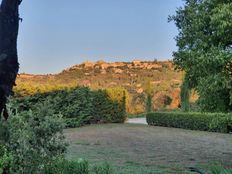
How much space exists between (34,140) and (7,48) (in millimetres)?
2088

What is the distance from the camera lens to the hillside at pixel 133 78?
114ft

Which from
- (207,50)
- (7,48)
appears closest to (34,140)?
(7,48)

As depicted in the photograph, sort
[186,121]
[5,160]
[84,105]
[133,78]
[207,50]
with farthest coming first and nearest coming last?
[133,78] < [84,105] < [186,121] < [207,50] < [5,160]

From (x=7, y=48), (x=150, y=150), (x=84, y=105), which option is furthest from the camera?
(x=84, y=105)

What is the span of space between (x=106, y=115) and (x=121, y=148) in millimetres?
11110

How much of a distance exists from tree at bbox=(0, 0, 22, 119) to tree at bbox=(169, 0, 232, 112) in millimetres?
3595

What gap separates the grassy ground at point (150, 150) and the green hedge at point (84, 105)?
13.7 feet

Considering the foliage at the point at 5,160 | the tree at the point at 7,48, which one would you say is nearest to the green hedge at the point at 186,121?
the tree at the point at 7,48

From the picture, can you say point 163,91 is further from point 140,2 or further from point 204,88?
point 204,88

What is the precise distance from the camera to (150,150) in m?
Answer: 13.8

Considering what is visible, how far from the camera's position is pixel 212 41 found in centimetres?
987

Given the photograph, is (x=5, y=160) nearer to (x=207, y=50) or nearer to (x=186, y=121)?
(x=207, y=50)

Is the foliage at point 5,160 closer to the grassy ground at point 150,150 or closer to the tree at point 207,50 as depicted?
the grassy ground at point 150,150

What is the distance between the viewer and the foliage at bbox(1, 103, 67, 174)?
6.72 metres
